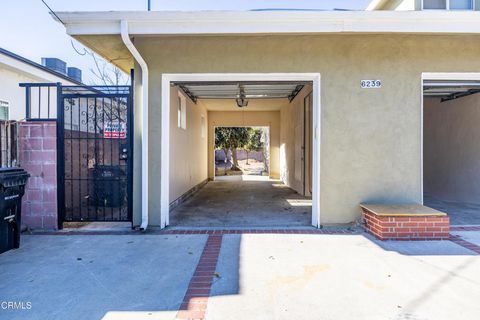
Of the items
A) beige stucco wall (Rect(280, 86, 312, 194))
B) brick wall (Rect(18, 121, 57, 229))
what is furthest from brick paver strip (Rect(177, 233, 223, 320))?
beige stucco wall (Rect(280, 86, 312, 194))

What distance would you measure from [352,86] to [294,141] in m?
5.92

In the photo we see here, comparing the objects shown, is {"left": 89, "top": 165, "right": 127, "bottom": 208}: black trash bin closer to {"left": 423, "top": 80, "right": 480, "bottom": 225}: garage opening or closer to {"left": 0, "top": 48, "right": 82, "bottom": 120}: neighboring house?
{"left": 0, "top": 48, "right": 82, "bottom": 120}: neighboring house

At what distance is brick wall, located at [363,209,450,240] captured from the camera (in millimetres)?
4613

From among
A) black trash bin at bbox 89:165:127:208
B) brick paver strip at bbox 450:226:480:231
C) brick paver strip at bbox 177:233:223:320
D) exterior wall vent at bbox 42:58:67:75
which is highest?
exterior wall vent at bbox 42:58:67:75

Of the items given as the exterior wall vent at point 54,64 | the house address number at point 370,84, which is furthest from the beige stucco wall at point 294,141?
the exterior wall vent at point 54,64

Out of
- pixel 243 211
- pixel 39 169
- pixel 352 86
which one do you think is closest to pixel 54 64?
pixel 39 169

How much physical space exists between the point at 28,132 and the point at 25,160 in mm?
463

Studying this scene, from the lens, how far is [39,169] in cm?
523

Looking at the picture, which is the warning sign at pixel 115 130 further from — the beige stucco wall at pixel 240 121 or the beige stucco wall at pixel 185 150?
the beige stucco wall at pixel 240 121

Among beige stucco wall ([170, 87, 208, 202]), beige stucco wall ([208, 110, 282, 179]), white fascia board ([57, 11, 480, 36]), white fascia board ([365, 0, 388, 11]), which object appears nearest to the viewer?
white fascia board ([57, 11, 480, 36])

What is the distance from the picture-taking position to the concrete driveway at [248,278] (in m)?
2.69

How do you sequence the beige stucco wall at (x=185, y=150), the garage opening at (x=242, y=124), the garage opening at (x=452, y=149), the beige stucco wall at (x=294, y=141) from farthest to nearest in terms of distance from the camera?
the beige stucco wall at (x=294, y=141) < the garage opening at (x=452, y=149) < the beige stucco wall at (x=185, y=150) < the garage opening at (x=242, y=124)

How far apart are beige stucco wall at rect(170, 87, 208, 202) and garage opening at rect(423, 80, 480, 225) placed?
231 inches

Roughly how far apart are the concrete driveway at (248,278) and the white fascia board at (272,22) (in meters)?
3.18
